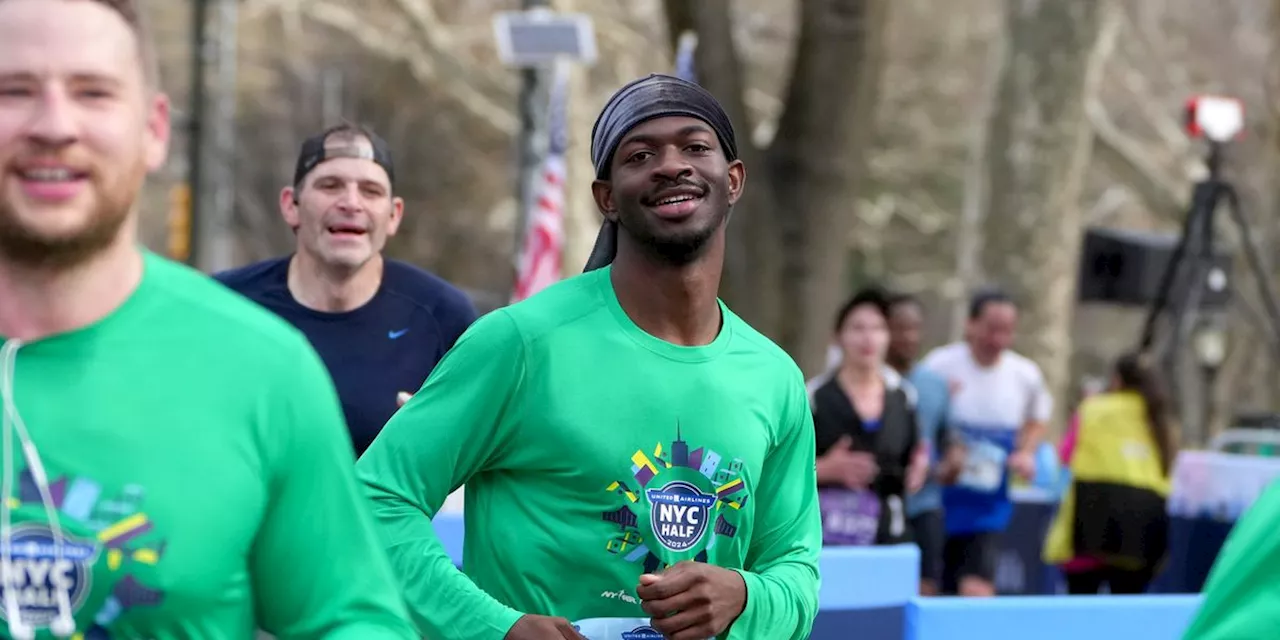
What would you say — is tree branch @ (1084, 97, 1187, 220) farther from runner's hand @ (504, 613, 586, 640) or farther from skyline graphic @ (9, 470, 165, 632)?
skyline graphic @ (9, 470, 165, 632)

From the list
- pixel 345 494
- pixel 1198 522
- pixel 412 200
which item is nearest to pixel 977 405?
pixel 1198 522

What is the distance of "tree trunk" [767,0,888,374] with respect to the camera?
1358 cm

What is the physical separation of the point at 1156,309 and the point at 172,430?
41.2 ft

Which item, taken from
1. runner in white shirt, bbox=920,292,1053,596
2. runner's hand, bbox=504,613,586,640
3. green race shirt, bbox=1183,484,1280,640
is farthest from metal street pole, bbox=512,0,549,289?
green race shirt, bbox=1183,484,1280,640

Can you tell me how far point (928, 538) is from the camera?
9.68 m

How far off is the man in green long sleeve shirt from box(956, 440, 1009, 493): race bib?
8.02 m

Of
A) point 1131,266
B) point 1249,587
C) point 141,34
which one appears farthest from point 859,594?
point 1131,266

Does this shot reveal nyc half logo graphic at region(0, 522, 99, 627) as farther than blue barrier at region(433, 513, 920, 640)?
No

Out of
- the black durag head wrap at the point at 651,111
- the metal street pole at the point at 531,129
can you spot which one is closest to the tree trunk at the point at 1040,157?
the metal street pole at the point at 531,129

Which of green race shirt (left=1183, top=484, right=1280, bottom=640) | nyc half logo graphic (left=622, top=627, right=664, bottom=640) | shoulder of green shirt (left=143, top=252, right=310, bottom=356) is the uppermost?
shoulder of green shirt (left=143, top=252, right=310, bottom=356)

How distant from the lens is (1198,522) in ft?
36.2

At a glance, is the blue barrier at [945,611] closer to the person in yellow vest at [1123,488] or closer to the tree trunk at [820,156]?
the person in yellow vest at [1123,488]

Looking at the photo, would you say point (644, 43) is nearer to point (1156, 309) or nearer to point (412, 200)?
point (412, 200)

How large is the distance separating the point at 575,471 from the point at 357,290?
248 cm
